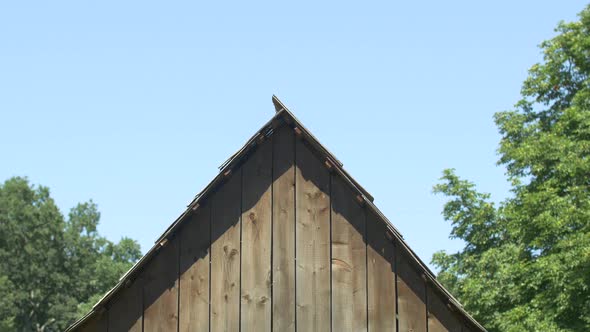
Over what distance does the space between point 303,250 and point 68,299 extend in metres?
74.4

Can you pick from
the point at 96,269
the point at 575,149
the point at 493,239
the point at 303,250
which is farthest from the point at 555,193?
the point at 96,269

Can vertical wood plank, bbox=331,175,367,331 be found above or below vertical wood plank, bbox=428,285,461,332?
above

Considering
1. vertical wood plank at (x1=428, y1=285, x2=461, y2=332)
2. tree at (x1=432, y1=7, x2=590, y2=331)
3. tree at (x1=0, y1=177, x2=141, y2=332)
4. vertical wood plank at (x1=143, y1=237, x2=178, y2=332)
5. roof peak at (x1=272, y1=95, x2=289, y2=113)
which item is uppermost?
tree at (x1=0, y1=177, x2=141, y2=332)

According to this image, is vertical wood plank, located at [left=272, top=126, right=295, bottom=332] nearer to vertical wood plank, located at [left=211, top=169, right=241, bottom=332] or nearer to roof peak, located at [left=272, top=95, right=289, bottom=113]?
roof peak, located at [left=272, top=95, right=289, bottom=113]

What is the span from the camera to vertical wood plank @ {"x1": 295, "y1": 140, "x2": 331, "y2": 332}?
11531 mm

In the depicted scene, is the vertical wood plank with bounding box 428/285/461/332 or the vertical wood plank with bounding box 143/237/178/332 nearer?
the vertical wood plank with bounding box 428/285/461/332

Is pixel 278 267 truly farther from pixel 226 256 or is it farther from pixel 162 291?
pixel 162 291

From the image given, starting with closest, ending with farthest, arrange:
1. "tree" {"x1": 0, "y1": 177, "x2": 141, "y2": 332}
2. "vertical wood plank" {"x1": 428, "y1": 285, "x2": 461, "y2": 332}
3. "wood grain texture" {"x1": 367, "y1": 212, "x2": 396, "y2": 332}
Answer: "vertical wood plank" {"x1": 428, "y1": 285, "x2": 461, "y2": 332}, "wood grain texture" {"x1": 367, "y1": 212, "x2": 396, "y2": 332}, "tree" {"x1": 0, "y1": 177, "x2": 141, "y2": 332}

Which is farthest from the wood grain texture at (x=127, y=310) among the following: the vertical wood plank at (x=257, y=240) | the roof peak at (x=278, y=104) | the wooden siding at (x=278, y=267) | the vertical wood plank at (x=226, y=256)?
the roof peak at (x=278, y=104)

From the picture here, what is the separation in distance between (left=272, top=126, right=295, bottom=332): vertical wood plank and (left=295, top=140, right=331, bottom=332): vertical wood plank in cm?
7

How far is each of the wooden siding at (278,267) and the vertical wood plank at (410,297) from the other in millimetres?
12

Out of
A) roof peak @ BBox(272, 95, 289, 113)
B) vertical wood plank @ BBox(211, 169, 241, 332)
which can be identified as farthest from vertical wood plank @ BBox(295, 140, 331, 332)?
vertical wood plank @ BBox(211, 169, 241, 332)

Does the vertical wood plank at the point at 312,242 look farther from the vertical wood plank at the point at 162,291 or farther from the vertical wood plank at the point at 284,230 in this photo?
the vertical wood plank at the point at 162,291

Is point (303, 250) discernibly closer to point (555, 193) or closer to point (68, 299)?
point (555, 193)
